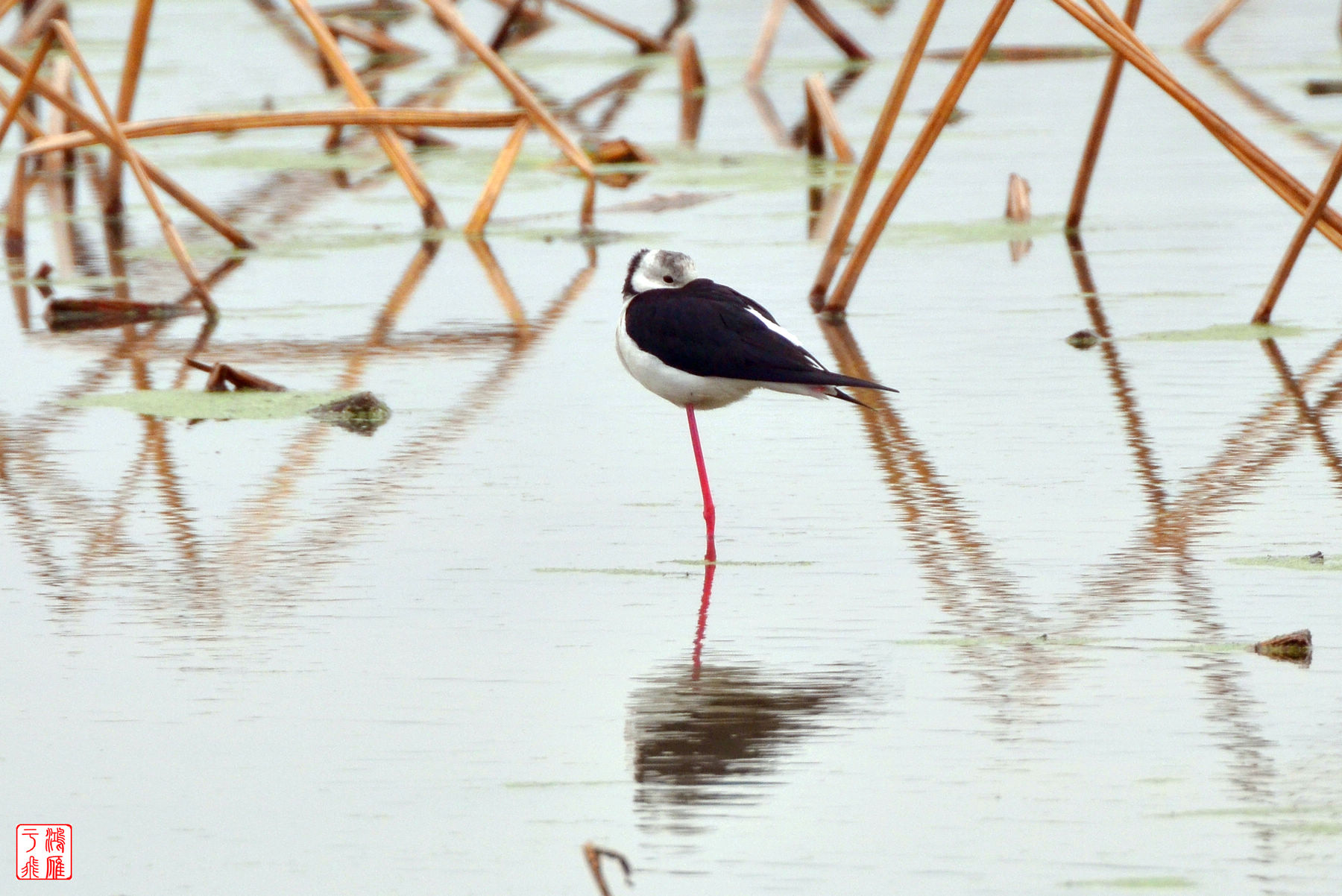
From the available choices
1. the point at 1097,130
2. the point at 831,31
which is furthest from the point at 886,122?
the point at 831,31

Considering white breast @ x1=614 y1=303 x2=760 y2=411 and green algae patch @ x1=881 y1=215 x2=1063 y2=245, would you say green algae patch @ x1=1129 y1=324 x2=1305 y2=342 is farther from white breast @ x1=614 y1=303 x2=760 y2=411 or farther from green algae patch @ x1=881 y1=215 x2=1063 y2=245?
white breast @ x1=614 y1=303 x2=760 y2=411

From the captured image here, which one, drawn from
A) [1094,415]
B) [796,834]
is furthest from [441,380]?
[796,834]

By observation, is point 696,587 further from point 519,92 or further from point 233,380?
point 519,92

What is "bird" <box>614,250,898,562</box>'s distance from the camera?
17.6 feet

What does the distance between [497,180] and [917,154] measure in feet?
10.6

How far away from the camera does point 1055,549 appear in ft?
17.5

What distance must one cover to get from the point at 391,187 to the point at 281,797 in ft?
32.4

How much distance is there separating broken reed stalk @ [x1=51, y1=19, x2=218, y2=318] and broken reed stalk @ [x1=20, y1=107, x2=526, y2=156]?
26 cm

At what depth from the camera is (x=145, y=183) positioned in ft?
29.7

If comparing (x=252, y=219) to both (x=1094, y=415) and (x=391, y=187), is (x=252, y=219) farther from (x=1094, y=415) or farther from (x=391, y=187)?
(x=1094, y=415)

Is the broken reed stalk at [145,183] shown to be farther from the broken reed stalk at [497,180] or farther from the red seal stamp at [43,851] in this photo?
the red seal stamp at [43,851]

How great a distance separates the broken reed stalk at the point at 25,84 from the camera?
9641 mm

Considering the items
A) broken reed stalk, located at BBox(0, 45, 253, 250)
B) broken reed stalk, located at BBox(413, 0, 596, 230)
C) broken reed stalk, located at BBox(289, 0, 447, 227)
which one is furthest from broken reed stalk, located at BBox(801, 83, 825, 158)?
broken reed stalk, located at BBox(0, 45, 253, 250)

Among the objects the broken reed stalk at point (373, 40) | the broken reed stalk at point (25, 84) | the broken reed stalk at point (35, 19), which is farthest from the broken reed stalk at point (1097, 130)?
the broken reed stalk at point (35, 19)
